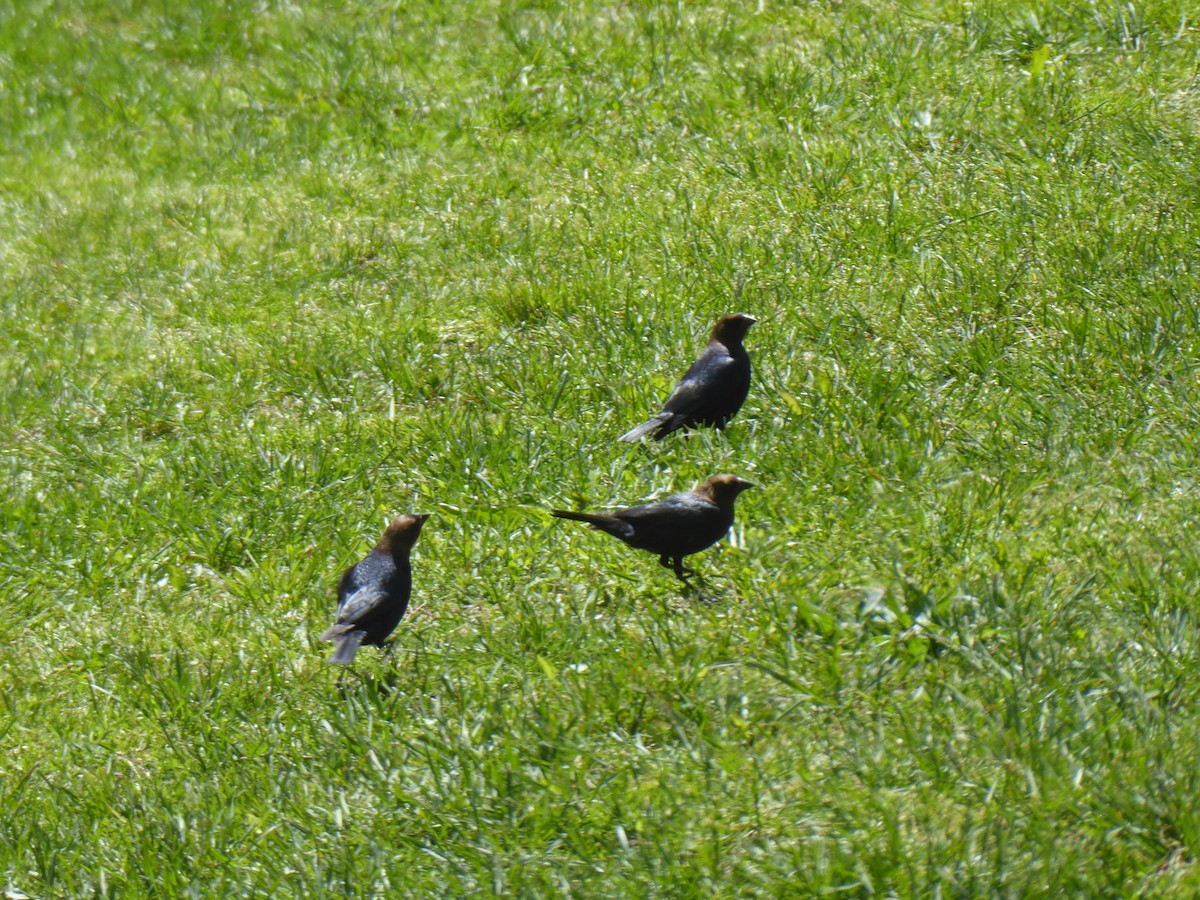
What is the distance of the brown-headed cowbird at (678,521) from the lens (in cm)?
429

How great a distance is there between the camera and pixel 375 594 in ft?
14.1

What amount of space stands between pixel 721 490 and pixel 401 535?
3.43 feet

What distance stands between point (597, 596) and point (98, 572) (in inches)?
78.9

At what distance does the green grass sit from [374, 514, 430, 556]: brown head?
0.19 meters

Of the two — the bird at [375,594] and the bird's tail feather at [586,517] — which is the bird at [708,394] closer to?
the bird's tail feather at [586,517]

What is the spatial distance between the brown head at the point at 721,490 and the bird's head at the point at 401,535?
94 centimetres

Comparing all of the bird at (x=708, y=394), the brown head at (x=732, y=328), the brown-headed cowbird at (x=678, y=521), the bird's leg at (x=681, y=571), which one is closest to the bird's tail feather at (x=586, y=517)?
the brown-headed cowbird at (x=678, y=521)

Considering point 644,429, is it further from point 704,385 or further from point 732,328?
point 732,328

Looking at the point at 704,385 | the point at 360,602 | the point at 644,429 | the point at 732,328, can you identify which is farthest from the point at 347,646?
the point at 732,328

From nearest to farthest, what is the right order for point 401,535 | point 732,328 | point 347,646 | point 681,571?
point 347,646, point 681,571, point 401,535, point 732,328

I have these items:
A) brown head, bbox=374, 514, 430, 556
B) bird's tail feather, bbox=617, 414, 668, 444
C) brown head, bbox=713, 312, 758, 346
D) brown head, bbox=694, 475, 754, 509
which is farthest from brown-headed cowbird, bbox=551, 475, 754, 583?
brown head, bbox=713, 312, 758, 346

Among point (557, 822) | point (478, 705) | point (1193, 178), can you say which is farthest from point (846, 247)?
point (557, 822)

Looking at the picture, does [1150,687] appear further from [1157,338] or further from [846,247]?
[846,247]

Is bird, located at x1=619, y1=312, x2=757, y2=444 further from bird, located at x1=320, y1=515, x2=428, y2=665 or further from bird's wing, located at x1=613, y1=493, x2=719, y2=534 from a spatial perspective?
bird, located at x1=320, y1=515, x2=428, y2=665
